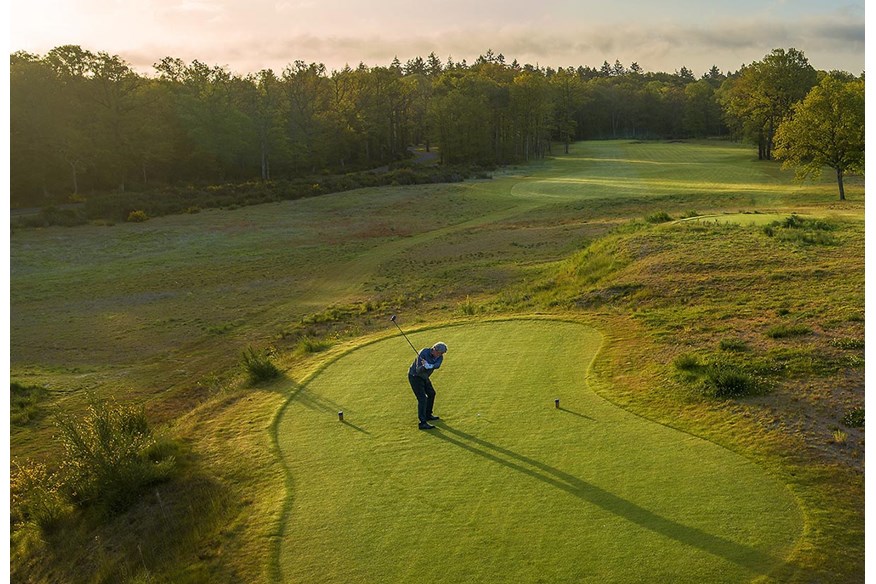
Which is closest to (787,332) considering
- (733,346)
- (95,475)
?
(733,346)

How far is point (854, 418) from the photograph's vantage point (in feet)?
38.8

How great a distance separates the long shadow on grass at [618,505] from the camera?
8.32 m

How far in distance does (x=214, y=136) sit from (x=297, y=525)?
77.7m

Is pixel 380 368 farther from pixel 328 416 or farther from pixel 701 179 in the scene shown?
pixel 701 179

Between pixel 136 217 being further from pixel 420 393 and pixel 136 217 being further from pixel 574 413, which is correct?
pixel 574 413

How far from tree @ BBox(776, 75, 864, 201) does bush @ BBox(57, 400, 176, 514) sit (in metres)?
47.7

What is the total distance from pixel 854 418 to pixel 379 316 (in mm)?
16744

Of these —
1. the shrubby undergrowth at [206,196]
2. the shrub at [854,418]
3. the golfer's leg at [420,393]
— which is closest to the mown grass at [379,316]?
the shrub at [854,418]

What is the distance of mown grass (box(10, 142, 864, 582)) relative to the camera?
34.7 feet

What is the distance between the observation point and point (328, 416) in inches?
531

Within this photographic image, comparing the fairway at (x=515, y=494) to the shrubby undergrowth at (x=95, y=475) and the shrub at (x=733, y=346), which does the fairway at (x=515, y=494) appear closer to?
the shrubby undergrowth at (x=95, y=475)

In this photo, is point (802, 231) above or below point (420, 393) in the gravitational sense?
above

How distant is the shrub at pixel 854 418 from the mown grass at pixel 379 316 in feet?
0.50

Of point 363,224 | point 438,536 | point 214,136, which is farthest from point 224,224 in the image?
point 438,536
